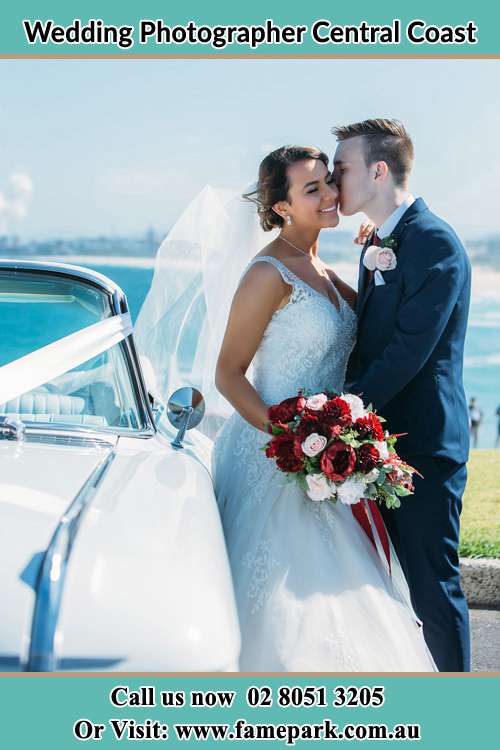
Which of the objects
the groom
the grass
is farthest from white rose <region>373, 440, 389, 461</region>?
the grass

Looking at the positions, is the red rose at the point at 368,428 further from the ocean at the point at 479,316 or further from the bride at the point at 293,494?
the ocean at the point at 479,316

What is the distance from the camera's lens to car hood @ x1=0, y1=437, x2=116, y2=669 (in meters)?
1.63

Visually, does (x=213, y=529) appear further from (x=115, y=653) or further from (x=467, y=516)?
(x=467, y=516)

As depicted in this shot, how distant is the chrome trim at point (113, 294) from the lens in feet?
11.0

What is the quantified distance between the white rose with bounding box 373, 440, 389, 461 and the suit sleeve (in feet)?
1.34

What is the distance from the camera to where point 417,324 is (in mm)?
3166

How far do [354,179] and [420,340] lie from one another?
796 millimetres

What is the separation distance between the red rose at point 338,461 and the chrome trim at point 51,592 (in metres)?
0.91

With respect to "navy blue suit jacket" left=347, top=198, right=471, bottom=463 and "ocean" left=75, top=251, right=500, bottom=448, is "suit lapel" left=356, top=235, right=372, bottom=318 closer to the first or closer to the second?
"navy blue suit jacket" left=347, top=198, right=471, bottom=463

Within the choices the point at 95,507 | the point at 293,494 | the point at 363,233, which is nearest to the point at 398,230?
the point at 363,233

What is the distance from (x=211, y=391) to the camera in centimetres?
414

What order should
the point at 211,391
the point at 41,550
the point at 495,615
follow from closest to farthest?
the point at 41,550 → the point at 211,391 → the point at 495,615
